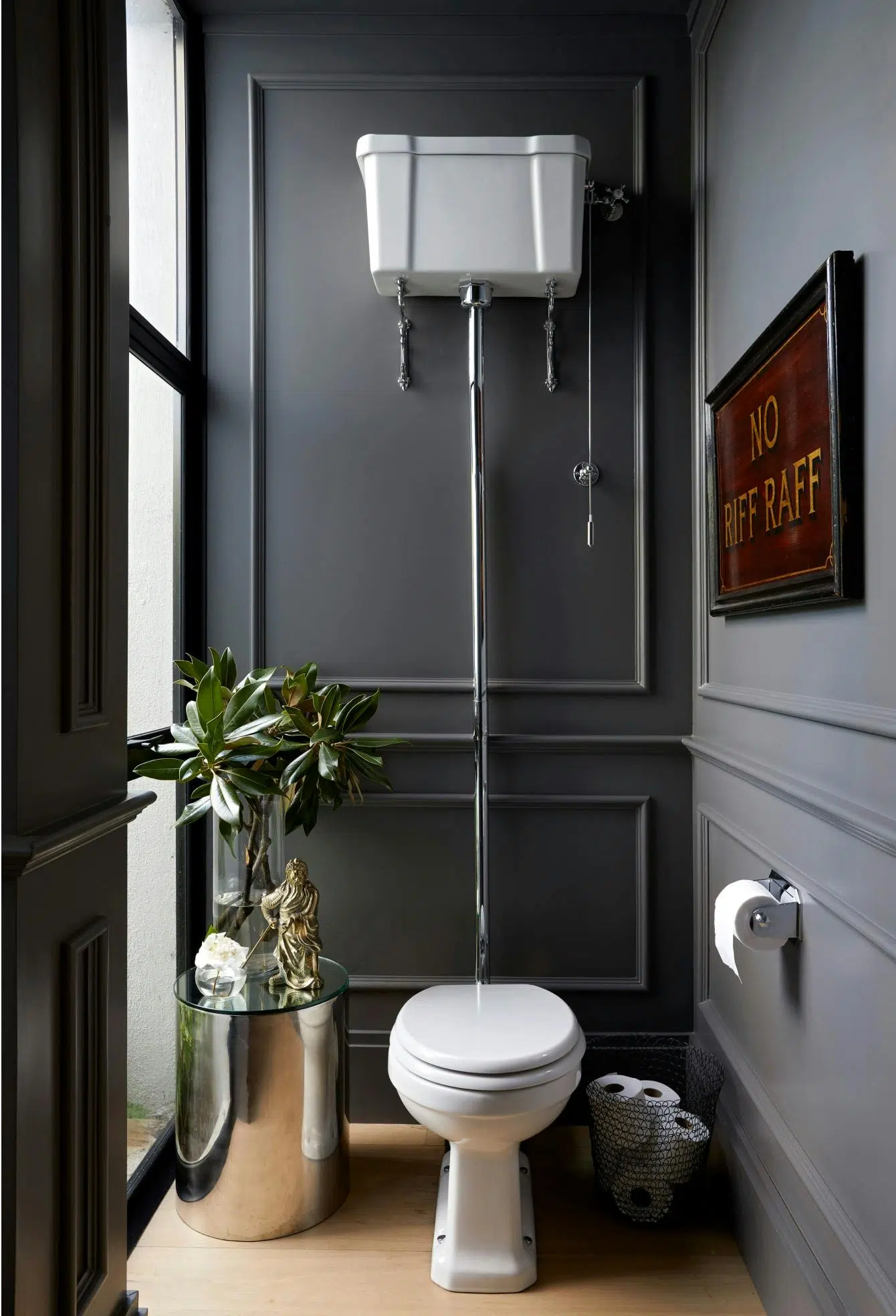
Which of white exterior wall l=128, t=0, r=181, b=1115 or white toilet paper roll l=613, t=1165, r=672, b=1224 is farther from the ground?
white exterior wall l=128, t=0, r=181, b=1115

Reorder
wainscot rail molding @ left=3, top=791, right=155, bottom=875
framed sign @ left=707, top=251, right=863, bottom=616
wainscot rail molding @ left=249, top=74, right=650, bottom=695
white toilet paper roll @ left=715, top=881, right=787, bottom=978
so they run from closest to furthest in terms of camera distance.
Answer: wainscot rail molding @ left=3, top=791, right=155, bottom=875
framed sign @ left=707, top=251, right=863, bottom=616
white toilet paper roll @ left=715, top=881, right=787, bottom=978
wainscot rail molding @ left=249, top=74, right=650, bottom=695

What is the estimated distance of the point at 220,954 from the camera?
172cm

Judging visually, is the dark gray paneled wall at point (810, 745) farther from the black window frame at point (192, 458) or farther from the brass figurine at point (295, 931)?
the black window frame at point (192, 458)

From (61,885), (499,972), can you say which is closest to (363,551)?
(499,972)

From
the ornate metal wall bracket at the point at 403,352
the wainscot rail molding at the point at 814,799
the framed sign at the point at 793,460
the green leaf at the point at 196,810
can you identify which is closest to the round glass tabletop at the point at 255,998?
the green leaf at the point at 196,810

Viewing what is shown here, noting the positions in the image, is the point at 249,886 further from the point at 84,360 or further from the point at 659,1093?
the point at 84,360

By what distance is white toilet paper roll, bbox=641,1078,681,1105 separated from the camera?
178cm

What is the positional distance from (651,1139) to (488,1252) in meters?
0.35

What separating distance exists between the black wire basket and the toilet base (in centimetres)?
23

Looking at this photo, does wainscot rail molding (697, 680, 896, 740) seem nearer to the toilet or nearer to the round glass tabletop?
the toilet

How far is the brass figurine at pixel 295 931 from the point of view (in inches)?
69.2

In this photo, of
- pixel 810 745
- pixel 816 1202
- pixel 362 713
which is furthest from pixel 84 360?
pixel 816 1202

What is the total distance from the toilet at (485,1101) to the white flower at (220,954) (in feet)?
1.10

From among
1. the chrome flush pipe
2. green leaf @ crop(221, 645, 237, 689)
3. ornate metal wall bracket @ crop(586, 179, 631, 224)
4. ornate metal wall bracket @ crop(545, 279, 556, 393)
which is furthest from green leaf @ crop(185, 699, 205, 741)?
ornate metal wall bracket @ crop(586, 179, 631, 224)
